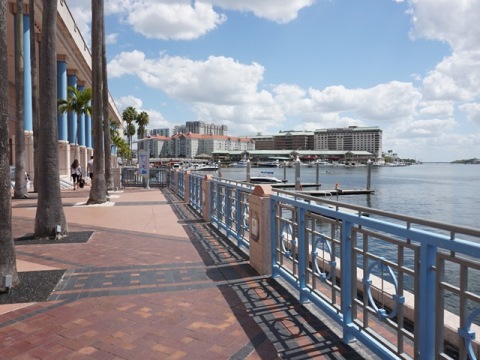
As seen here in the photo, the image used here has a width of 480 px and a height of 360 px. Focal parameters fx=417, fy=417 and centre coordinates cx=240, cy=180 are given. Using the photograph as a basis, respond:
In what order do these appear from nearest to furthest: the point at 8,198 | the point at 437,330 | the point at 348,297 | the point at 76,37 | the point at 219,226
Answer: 1. the point at 437,330
2. the point at 348,297
3. the point at 8,198
4. the point at 219,226
5. the point at 76,37

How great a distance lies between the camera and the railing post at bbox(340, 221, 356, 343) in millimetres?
3883

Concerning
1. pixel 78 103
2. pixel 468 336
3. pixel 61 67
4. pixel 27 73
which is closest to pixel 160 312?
pixel 468 336

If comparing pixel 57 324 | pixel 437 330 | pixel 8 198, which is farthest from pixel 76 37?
pixel 437 330

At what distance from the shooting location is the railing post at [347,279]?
12.7 feet

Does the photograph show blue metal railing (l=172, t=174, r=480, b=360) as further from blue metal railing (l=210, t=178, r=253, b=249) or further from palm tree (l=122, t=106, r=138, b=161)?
palm tree (l=122, t=106, r=138, b=161)

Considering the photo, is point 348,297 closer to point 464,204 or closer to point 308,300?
point 308,300

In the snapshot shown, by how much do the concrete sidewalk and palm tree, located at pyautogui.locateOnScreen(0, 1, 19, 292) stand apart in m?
0.76

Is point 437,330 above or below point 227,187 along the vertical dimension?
below

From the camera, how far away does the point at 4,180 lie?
562cm

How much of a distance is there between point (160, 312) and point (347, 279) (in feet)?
7.05

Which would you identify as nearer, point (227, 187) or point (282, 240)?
point (282, 240)

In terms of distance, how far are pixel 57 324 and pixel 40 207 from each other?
5.16 metres

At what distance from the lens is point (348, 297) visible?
12.9 ft

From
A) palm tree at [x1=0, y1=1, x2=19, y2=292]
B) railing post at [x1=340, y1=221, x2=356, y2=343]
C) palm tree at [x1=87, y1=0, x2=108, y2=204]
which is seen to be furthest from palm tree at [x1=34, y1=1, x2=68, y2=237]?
railing post at [x1=340, y1=221, x2=356, y2=343]
